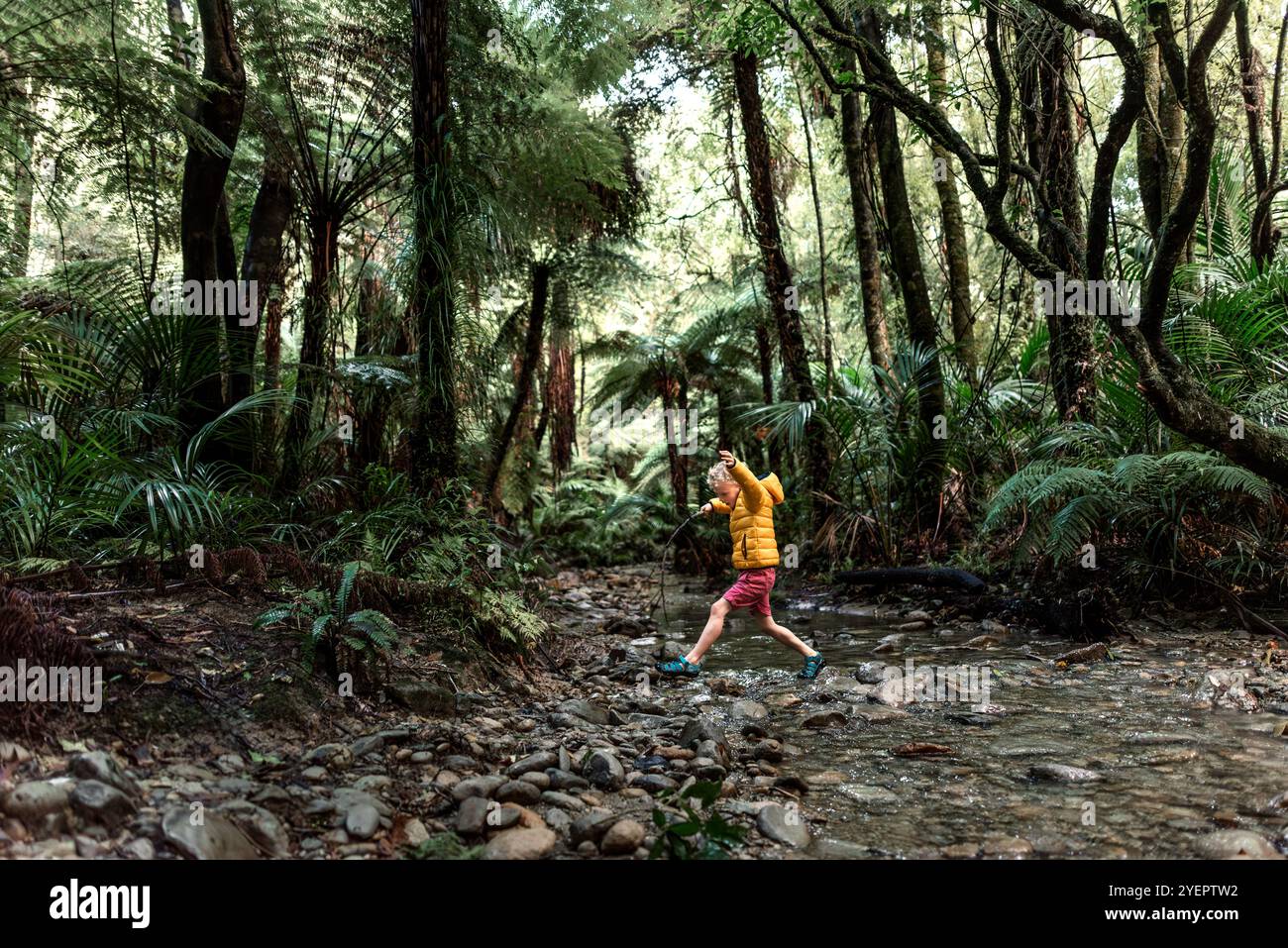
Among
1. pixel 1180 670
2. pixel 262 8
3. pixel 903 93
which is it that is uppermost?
pixel 262 8

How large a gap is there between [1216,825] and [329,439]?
5.48 metres

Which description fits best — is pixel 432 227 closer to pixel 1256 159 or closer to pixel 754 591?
pixel 754 591

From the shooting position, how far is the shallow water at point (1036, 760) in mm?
2156

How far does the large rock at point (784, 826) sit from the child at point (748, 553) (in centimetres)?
227

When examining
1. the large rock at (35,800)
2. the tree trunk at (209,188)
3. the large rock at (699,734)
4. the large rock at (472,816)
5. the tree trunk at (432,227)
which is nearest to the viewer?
the large rock at (35,800)

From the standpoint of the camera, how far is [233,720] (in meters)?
2.51

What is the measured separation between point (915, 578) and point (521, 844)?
202 inches

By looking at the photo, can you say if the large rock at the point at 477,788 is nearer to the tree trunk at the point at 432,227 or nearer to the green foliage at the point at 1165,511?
the tree trunk at the point at 432,227

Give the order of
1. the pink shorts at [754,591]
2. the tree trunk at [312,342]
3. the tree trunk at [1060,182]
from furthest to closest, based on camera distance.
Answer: the tree trunk at [1060,182] < the tree trunk at [312,342] < the pink shorts at [754,591]

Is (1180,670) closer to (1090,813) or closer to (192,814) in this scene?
(1090,813)

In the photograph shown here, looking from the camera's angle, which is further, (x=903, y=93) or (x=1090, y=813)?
(x=903, y=93)

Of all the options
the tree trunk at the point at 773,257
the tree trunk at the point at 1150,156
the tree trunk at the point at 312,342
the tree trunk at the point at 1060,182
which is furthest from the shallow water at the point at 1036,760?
the tree trunk at the point at 1150,156

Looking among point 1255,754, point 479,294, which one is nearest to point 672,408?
point 479,294

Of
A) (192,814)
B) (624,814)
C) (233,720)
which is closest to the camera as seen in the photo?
(192,814)
